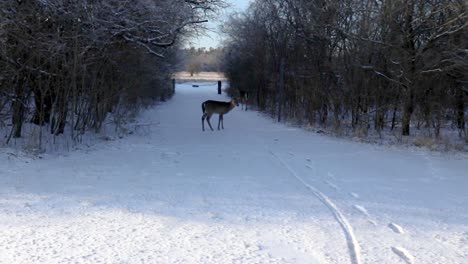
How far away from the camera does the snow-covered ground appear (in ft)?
16.2

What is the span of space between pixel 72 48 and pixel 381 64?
1093 centimetres

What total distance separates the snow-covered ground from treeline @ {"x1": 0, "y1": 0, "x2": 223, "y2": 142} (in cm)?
200

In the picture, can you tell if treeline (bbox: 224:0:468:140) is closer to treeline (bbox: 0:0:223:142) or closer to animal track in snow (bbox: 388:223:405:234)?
treeline (bbox: 0:0:223:142)

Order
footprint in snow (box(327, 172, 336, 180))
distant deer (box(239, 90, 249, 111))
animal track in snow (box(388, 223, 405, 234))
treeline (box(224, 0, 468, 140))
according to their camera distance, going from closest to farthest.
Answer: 1. animal track in snow (box(388, 223, 405, 234))
2. footprint in snow (box(327, 172, 336, 180))
3. treeline (box(224, 0, 468, 140))
4. distant deer (box(239, 90, 249, 111))

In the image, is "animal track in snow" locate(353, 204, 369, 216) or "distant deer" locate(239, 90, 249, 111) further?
"distant deer" locate(239, 90, 249, 111)

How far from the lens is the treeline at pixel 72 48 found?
37.2 feet

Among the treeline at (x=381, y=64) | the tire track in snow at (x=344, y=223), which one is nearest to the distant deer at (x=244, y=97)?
the treeline at (x=381, y=64)

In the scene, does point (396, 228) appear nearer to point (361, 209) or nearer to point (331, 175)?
point (361, 209)

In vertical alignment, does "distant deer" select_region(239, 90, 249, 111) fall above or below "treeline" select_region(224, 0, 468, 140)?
below

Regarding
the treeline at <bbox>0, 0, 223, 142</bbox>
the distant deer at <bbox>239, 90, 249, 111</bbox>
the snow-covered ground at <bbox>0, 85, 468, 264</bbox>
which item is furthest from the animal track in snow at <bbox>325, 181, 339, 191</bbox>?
the distant deer at <bbox>239, 90, 249, 111</bbox>

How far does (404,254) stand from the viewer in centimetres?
491

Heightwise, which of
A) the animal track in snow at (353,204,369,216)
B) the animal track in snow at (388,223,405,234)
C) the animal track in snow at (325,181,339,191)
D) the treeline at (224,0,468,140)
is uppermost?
the treeline at (224,0,468,140)

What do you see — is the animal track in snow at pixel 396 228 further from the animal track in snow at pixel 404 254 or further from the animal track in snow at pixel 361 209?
the animal track in snow at pixel 404 254

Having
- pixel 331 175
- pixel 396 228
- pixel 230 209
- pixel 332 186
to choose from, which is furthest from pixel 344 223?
pixel 331 175
